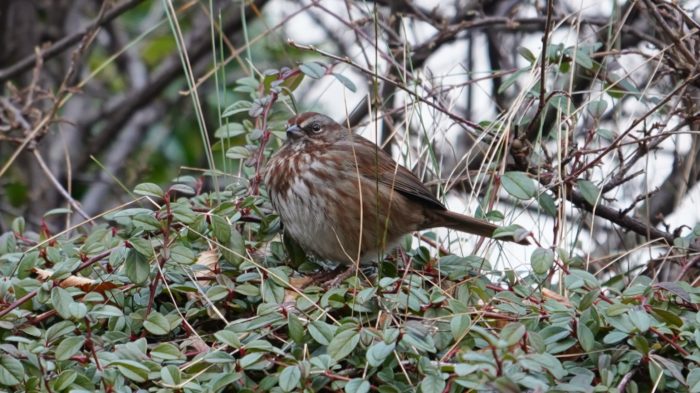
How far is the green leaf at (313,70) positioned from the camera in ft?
13.7

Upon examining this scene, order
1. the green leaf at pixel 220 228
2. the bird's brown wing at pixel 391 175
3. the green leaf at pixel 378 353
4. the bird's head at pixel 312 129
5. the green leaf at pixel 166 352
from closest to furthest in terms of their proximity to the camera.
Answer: the green leaf at pixel 378 353, the green leaf at pixel 166 352, the green leaf at pixel 220 228, the bird's brown wing at pixel 391 175, the bird's head at pixel 312 129

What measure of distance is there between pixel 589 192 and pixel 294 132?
4.37 feet

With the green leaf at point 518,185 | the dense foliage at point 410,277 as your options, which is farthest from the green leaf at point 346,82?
the green leaf at point 518,185

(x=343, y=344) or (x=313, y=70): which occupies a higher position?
(x=313, y=70)

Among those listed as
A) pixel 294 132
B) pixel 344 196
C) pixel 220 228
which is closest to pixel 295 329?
pixel 220 228

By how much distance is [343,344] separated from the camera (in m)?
2.87

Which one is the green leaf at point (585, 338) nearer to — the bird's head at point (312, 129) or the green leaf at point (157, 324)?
the green leaf at point (157, 324)

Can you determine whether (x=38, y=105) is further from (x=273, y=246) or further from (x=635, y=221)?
(x=635, y=221)

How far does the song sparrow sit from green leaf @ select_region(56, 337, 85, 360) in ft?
4.21

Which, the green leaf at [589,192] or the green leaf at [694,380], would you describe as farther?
the green leaf at [589,192]

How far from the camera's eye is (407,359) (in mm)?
2891

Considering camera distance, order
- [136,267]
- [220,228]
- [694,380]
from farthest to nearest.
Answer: [220,228]
[136,267]
[694,380]

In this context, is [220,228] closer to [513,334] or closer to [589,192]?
[513,334]

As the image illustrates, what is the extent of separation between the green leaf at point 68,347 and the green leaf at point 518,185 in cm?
149
